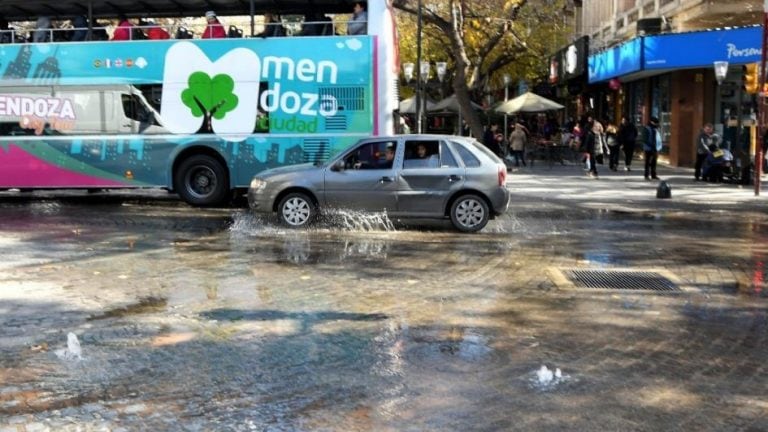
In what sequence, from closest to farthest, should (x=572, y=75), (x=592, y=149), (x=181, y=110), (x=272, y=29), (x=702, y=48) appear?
(x=272, y=29), (x=181, y=110), (x=702, y=48), (x=592, y=149), (x=572, y=75)

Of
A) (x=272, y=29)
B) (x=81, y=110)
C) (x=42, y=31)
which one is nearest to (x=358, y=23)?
(x=272, y=29)

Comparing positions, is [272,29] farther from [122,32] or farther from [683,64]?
[683,64]

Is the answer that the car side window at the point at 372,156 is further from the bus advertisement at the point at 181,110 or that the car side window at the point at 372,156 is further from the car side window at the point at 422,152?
the bus advertisement at the point at 181,110

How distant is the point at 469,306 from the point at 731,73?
2059 centimetres

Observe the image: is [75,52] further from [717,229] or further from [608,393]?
[608,393]

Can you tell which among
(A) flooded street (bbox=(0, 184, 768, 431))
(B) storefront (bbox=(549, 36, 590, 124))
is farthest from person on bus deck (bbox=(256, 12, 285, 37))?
(B) storefront (bbox=(549, 36, 590, 124))

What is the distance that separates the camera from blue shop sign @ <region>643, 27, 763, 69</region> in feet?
70.0

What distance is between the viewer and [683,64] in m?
22.4

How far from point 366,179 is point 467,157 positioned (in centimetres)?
162

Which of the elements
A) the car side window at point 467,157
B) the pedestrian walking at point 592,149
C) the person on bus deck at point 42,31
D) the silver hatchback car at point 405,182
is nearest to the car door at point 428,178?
the silver hatchback car at point 405,182

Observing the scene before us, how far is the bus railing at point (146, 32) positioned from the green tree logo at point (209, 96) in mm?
1004

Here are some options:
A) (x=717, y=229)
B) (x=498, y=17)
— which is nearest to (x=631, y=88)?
(x=498, y=17)

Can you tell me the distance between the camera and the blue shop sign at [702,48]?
70.0 feet

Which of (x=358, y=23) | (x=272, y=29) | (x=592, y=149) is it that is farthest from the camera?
A: (x=592, y=149)
